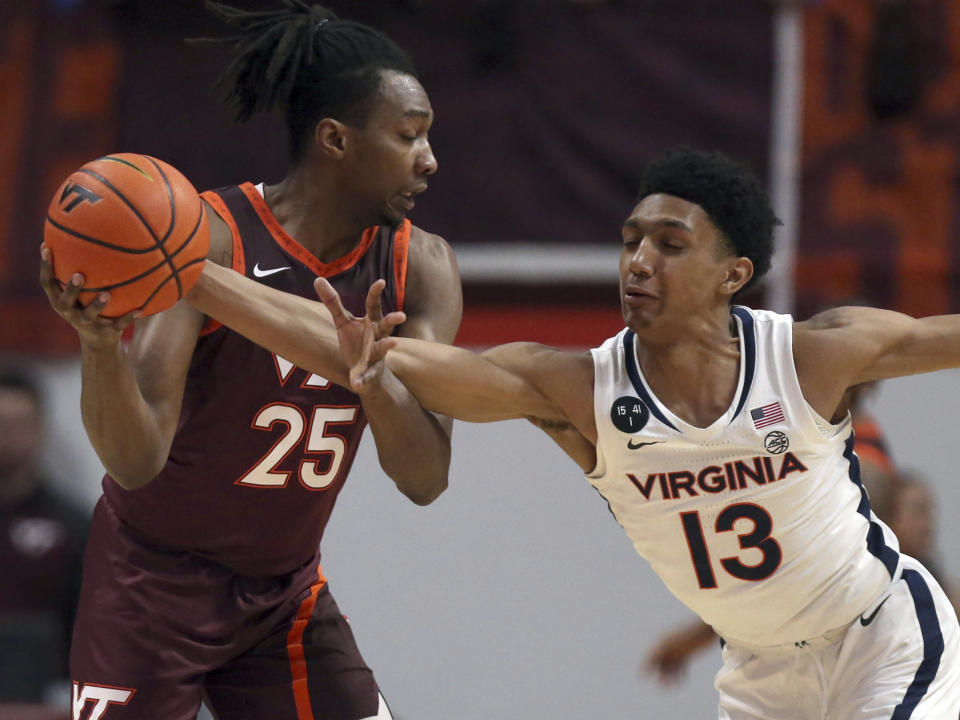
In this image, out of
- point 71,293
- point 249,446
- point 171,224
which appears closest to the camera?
point 71,293

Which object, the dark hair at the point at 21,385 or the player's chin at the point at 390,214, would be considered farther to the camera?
the dark hair at the point at 21,385

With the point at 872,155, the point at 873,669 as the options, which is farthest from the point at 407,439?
the point at 872,155

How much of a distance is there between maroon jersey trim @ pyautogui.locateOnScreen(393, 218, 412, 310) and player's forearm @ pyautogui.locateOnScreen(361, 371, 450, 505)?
37 cm

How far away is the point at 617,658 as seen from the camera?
6359 mm

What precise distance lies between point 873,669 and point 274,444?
1635mm

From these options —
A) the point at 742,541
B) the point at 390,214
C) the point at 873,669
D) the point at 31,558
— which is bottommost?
the point at 31,558

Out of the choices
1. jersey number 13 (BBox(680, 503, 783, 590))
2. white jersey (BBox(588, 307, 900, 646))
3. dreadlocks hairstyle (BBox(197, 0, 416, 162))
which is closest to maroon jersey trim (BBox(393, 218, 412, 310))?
dreadlocks hairstyle (BBox(197, 0, 416, 162))

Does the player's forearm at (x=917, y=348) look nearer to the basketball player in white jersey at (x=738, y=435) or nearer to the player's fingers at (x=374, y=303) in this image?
the basketball player in white jersey at (x=738, y=435)

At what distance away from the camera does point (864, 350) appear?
10.7 ft

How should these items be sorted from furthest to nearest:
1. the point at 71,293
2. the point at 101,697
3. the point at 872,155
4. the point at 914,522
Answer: the point at 872,155
the point at 914,522
the point at 101,697
the point at 71,293

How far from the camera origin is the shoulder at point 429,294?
3545mm

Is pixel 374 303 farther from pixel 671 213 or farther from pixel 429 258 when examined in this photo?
pixel 671 213

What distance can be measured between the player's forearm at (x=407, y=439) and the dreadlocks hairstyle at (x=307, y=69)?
81cm

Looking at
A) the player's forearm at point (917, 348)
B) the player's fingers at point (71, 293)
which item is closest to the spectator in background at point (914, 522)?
the player's forearm at point (917, 348)
